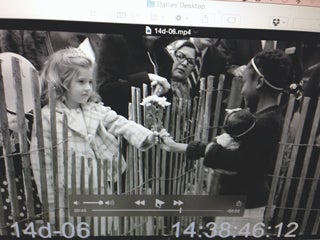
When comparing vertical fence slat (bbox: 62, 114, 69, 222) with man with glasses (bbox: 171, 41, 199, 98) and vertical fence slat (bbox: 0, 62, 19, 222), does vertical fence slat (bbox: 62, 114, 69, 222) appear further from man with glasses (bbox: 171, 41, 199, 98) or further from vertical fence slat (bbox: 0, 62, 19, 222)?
man with glasses (bbox: 171, 41, 199, 98)

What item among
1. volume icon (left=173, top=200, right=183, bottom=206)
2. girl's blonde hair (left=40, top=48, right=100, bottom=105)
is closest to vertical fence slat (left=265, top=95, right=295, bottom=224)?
volume icon (left=173, top=200, right=183, bottom=206)

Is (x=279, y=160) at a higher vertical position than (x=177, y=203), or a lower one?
higher

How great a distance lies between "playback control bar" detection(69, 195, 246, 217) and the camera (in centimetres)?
92

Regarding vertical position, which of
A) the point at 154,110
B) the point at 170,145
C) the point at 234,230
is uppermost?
the point at 154,110

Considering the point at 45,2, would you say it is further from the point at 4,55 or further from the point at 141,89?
the point at 141,89

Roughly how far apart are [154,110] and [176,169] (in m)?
0.19

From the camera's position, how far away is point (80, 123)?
2.84 feet

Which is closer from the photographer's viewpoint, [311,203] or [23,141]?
[23,141]

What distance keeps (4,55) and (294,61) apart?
76 cm

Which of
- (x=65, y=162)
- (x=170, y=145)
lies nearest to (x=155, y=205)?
(x=170, y=145)

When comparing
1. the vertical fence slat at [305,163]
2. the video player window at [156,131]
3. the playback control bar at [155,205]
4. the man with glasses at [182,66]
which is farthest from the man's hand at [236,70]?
the playback control bar at [155,205]

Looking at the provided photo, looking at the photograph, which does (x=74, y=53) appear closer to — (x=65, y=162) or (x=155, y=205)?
(x=65, y=162)

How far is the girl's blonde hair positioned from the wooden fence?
0.02 meters

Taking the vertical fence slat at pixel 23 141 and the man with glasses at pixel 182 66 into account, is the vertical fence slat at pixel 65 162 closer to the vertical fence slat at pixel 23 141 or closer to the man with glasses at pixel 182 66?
the vertical fence slat at pixel 23 141
